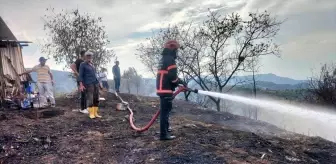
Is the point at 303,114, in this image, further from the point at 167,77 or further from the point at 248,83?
the point at 248,83

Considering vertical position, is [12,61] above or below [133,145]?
above

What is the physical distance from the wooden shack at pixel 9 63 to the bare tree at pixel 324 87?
63.5 feet

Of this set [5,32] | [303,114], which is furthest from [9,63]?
[303,114]

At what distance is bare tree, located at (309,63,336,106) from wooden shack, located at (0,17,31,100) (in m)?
19.4

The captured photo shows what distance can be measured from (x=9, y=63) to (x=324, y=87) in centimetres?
2049

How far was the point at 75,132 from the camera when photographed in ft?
26.3

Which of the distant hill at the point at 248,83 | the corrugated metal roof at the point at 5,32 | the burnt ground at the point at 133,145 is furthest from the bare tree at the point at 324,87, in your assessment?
the corrugated metal roof at the point at 5,32

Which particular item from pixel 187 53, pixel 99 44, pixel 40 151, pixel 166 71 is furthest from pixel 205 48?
pixel 40 151

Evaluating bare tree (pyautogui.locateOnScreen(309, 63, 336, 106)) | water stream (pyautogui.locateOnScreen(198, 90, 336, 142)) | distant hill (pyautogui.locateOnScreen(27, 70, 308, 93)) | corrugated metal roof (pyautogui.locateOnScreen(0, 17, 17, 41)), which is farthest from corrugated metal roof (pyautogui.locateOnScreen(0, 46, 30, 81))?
bare tree (pyautogui.locateOnScreen(309, 63, 336, 106))

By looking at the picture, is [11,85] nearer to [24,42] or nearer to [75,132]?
[24,42]

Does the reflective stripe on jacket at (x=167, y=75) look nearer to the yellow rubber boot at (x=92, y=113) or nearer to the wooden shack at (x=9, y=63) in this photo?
the yellow rubber boot at (x=92, y=113)

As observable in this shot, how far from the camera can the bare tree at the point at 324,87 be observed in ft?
68.1

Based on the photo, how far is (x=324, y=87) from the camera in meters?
21.1

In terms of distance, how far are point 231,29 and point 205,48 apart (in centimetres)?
241
